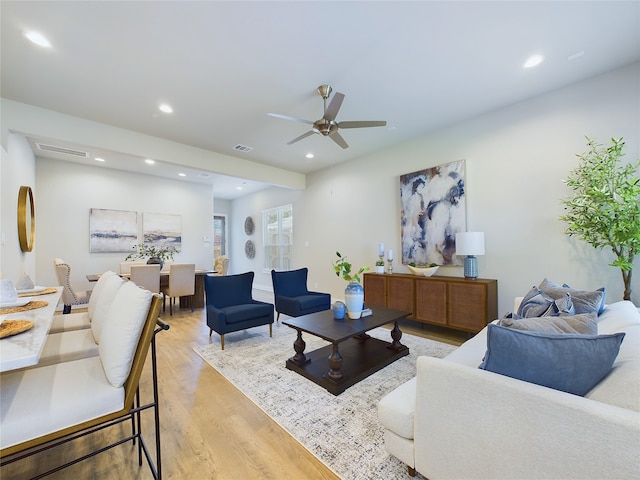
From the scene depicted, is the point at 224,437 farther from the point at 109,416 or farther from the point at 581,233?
the point at 581,233

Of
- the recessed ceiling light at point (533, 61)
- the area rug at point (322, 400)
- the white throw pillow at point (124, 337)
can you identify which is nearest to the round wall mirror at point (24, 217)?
the area rug at point (322, 400)

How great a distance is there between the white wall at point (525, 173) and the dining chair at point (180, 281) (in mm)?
3342

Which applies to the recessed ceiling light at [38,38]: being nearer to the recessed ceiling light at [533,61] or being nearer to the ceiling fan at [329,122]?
the ceiling fan at [329,122]

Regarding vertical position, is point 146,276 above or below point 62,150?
below

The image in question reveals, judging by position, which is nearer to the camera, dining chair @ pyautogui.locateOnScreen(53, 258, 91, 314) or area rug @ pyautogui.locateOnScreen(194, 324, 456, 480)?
area rug @ pyautogui.locateOnScreen(194, 324, 456, 480)

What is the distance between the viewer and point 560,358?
1.06 metres

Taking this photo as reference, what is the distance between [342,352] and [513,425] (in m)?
2.07

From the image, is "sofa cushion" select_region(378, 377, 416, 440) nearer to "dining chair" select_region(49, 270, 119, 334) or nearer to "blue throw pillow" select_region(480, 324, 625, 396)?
"blue throw pillow" select_region(480, 324, 625, 396)

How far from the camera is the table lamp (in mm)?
3521

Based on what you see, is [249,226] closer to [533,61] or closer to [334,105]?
[334,105]

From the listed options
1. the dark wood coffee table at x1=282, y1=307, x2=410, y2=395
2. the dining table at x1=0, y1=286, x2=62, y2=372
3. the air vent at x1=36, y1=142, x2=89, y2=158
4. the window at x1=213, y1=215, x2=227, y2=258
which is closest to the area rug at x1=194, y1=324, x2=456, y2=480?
the dark wood coffee table at x1=282, y1=307, x2=410, y2=395

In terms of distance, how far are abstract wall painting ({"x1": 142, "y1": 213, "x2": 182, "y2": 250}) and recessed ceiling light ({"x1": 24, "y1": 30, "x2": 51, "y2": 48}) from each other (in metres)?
4.53

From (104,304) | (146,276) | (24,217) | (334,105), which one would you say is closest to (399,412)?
(104,304)

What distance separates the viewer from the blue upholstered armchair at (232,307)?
326cm
